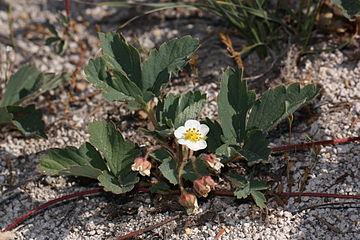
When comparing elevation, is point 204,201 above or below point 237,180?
below

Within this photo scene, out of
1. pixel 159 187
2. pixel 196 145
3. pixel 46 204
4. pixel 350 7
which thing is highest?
pixel 350 7

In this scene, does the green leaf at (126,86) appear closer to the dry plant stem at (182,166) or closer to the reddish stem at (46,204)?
the dry plant stem at (182,166)

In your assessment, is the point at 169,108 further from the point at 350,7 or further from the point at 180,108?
the point at 350,7

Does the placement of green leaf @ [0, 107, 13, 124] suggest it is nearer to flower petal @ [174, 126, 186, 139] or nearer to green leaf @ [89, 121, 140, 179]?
green leaf @ [89, 121, 140, 179]

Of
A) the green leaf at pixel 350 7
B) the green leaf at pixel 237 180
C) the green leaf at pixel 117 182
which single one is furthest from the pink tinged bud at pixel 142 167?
the green leaf at pixel 350 7

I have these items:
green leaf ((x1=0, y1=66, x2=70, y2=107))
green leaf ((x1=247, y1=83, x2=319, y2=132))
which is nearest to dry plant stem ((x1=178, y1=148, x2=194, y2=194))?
green leaf ((x1=247, y1=83, x2=319, y2=132))

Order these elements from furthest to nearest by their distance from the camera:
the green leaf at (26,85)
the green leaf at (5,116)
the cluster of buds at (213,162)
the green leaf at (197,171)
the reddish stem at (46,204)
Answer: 1. the green leaf at (26,85)
2. the green leaf at (5,116)
3. the reddish stem at (46,204)
4. the green leaf at (197,171)
5. the cluster of buds at (213,162)

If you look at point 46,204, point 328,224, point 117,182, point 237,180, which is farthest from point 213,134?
point 46,204
